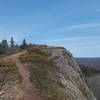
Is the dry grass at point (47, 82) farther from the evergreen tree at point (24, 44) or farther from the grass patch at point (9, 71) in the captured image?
the evergreen tree at point (24, 44)

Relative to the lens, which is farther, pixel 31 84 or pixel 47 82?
pixel 47 82

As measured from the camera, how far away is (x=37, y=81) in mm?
16625

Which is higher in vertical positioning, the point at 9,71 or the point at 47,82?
the point at 9,71

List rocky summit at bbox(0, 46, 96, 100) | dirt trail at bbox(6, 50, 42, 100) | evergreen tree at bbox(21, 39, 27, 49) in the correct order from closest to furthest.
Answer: dirt trail at bbox(6, 50, 42, 100) < rocky summit at bbox(0, 46, 96, 100) < evergreen tree at bbox(21, 39, 27, 49)

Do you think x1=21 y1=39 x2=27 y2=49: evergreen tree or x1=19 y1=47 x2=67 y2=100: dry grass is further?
x1=21 y1=39 x2=27 y2=49: evergreen tree

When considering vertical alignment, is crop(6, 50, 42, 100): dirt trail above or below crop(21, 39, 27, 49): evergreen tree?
below

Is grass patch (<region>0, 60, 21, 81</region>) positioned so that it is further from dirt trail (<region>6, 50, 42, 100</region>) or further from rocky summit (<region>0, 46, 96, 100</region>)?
dirt trail (<region>6, 50, 42, 100</region>)

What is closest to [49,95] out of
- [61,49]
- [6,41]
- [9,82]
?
[9,82]

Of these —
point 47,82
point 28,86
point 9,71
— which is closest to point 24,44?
point 9,71

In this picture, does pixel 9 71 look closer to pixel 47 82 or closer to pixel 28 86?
pixel 28 86

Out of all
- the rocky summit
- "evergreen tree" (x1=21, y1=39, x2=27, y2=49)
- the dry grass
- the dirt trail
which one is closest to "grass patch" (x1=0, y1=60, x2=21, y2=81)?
the rocky summit

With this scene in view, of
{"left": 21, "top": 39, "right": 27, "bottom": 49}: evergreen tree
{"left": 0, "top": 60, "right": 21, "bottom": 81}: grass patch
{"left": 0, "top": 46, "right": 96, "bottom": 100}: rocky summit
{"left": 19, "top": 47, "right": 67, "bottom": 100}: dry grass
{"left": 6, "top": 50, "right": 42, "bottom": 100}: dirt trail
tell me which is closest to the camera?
{"left": 6, "top": 50, "right": 42, "bottom": 100}: dirt trail

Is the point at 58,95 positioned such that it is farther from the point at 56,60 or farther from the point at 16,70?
the point at 56,60

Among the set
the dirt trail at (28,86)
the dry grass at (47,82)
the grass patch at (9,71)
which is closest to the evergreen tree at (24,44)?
the dry grass at (47,82)
